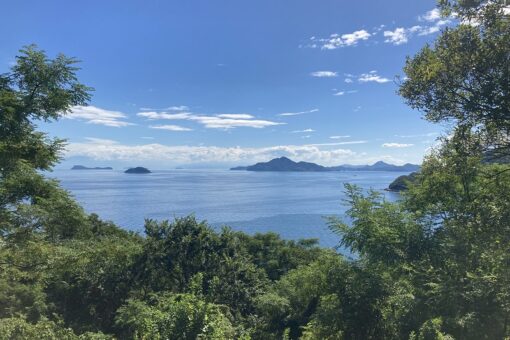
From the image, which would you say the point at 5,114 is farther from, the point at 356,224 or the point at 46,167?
the point at 356,224

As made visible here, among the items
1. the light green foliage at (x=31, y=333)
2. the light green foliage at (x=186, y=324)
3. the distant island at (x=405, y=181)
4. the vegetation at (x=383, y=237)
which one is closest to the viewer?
the light green foliage at (x=186, y=324)

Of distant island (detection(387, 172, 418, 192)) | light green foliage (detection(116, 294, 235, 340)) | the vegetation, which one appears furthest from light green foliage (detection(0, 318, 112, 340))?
distant island (detection(387, 172, 418, 192))

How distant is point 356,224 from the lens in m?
14.4

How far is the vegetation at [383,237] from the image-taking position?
283 inches

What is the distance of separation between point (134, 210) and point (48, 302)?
6684 centimetres

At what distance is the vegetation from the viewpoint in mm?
7176

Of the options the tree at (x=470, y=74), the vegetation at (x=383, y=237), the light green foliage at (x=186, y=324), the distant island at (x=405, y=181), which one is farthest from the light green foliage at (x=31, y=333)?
the distant island at (x=405, y=181)

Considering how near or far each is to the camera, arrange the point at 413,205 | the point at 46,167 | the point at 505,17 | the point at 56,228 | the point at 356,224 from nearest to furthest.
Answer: the point at 505,17
the point at 46,167
the point at 56,228
the point at 356,224
the point at 413,205

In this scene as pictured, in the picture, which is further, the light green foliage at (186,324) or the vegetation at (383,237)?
the vegetation at (383,237)

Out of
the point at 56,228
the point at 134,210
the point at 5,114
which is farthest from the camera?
the point at 134,210

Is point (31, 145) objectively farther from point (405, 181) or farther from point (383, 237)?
point (405, 181)

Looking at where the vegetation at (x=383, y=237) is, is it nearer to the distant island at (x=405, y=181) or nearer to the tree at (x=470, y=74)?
the tree at (x=470, y=74)

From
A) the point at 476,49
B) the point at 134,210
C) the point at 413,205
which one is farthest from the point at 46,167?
the point at 134,210

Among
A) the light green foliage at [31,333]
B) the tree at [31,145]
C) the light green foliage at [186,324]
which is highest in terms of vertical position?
the tree at [31,145]
